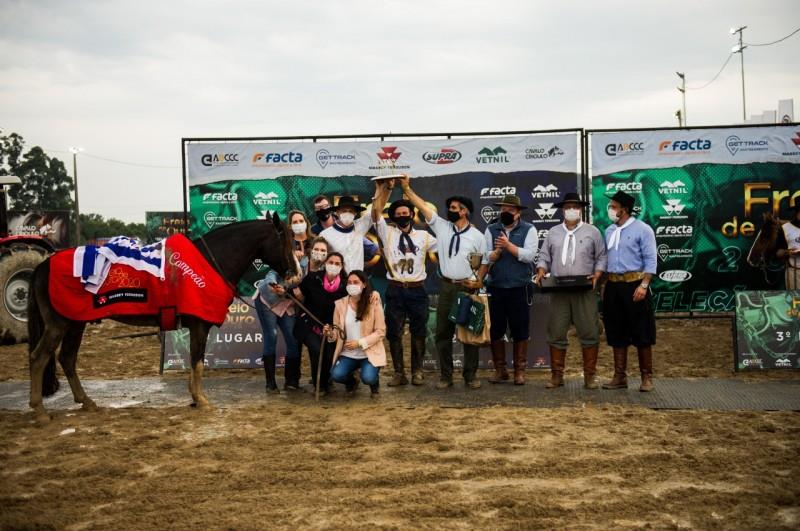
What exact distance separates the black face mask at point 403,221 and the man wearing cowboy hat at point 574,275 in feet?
5.05

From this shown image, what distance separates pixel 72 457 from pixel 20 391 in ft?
11.6

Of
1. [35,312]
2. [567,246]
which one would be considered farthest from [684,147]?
[35,312]

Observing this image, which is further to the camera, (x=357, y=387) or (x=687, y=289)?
(x=687, y=289)

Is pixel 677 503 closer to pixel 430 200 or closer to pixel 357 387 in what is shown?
pixel 357 387

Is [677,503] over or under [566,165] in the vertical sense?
under

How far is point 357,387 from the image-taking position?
8.88 m

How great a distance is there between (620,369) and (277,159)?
5.55 metres

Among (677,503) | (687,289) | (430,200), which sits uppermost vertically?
(430,200)

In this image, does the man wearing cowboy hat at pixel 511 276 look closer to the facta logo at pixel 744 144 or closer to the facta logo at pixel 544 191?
the facta logo at pixel 544 191

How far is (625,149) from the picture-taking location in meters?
11.6

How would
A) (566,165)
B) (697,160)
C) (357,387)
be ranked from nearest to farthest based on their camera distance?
(357,387) < (566,165) < (697,160)

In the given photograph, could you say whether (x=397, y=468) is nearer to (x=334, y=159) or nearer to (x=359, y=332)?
(x=359, y=332)

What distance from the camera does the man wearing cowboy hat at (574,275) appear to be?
336 inches

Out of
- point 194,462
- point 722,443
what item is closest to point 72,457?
point 194,462
